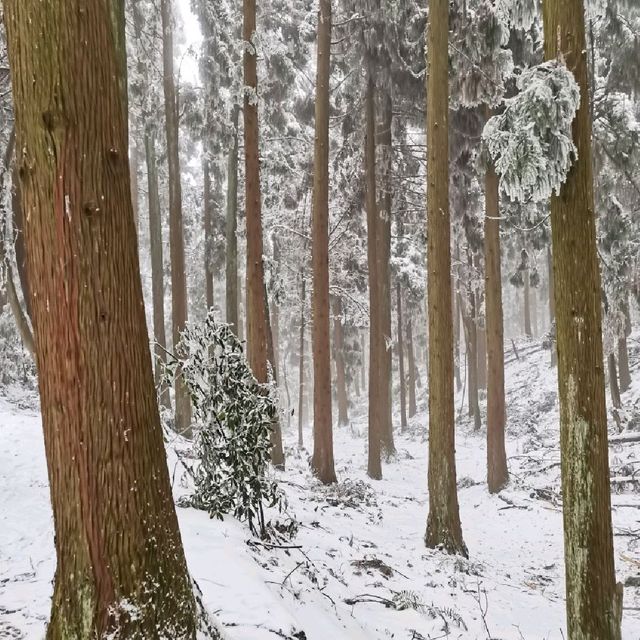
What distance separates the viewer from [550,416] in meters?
21.3

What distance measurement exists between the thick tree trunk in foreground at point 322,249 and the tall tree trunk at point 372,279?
6.74 feet

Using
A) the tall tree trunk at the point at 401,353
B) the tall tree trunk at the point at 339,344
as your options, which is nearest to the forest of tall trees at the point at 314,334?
the tall tree trunk at the point at 401,353

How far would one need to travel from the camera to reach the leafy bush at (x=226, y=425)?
612 cm

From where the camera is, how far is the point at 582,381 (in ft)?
15.8

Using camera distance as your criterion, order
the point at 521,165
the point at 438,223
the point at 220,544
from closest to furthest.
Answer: the point at 521,165 → the point at 220,544 → the point at 438,223

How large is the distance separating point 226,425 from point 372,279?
8.88 metres

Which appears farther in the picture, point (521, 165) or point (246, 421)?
point (246, 421)

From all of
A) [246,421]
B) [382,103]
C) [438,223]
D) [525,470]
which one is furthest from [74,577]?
A: [382,103]

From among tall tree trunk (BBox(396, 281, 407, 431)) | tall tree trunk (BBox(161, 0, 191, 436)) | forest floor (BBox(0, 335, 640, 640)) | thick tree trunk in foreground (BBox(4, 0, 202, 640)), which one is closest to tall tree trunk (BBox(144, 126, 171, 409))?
tall tree trunk (BBox(161, 0, 191, 436))

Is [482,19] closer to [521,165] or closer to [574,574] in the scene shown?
[521,165]

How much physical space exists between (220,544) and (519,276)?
1912 centimetres

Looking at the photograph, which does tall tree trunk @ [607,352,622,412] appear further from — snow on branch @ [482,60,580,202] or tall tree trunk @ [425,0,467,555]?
snow on branch @ [482,60,580,202]

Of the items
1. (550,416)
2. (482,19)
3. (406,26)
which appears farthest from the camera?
(550,416)

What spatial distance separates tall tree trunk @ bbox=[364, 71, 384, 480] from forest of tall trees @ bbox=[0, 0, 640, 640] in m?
0.12
